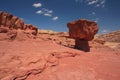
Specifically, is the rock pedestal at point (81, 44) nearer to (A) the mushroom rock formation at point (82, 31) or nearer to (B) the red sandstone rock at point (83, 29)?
(A) the mushroom rock formation at point (82, 31)

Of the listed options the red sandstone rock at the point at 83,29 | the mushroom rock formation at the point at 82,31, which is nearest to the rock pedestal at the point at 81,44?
the mushroom rock formation at the point at 82,31

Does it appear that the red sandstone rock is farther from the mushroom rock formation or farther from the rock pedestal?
the rock pedestal

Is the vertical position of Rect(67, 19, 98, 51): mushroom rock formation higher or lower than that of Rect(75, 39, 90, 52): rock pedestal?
higher

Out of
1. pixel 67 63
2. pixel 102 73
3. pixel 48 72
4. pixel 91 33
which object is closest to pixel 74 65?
pixel 67 63

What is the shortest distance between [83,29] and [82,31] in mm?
358

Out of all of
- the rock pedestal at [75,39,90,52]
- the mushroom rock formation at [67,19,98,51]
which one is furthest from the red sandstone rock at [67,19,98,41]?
the rock pedestal at [75,39,90,52]

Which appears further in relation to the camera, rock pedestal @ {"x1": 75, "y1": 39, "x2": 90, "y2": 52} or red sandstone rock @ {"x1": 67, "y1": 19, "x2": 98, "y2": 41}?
rock pedestal @ {"x1": 75, "y1": 39, "x2": 90, "y2": 52}

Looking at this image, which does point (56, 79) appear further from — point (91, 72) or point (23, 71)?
point (91, 72)

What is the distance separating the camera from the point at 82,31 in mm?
16562

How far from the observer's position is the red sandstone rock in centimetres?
1627

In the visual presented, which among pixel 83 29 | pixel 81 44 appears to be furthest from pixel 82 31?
pixel 81 44

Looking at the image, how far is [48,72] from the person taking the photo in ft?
21.2

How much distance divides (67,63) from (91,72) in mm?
1431

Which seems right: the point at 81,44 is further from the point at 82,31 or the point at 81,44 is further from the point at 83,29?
the point at 83,29
